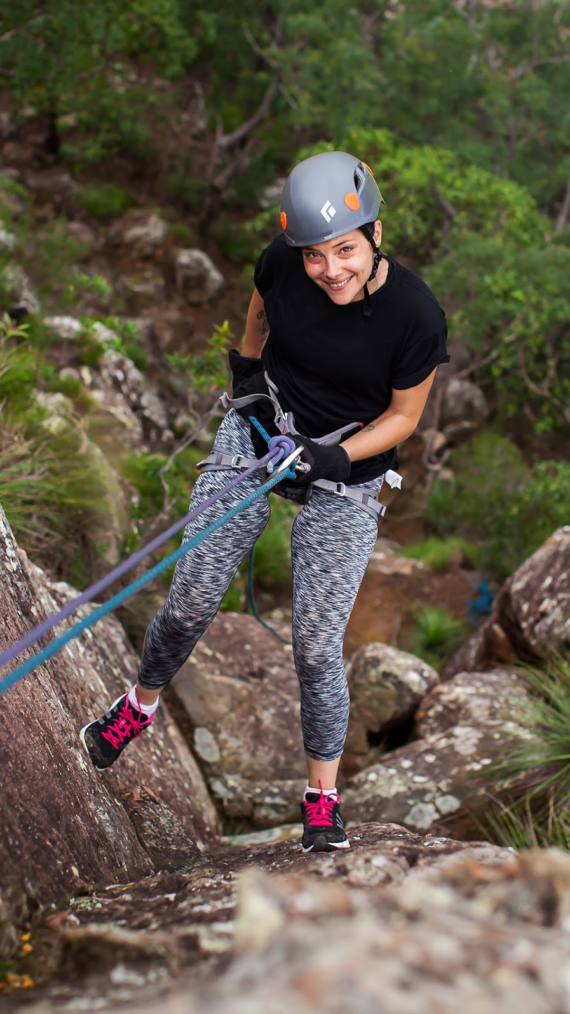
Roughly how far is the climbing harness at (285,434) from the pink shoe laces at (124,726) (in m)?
0.86

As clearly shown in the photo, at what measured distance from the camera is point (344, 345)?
2.60 meters

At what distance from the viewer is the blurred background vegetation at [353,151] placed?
454 inches

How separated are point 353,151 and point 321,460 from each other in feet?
43.6

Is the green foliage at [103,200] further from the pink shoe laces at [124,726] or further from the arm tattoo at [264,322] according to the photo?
the pink shoe laces at [124,726]

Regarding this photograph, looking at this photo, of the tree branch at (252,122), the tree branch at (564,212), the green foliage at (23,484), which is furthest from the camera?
the tree branch at (252,122)

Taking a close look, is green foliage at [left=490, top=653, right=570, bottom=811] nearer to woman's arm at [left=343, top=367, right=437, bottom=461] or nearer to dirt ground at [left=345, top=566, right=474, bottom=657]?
woman's arm at [left=343, top=367, right=437, bottom=461]

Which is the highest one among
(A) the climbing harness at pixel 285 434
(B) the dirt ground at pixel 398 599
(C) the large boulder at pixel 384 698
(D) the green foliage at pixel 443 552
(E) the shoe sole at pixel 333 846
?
(A) the climbing harness at pixel 285 434

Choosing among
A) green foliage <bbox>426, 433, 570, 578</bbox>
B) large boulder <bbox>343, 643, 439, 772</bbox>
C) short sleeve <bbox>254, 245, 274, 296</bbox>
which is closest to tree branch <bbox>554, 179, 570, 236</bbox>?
green foliage <bbox>426, 433, 570, 578</bbox>

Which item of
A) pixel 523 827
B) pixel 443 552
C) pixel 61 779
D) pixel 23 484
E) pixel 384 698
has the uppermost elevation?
pixel 61 779

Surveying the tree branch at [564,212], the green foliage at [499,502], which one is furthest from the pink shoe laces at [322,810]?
the tree branch at [564,212]

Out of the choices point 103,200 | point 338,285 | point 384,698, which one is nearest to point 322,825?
point 338,285

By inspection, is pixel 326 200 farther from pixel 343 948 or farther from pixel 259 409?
pixel 343 948

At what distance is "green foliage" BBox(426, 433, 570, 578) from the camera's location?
10594 millimetres

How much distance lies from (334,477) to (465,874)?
142 cm
